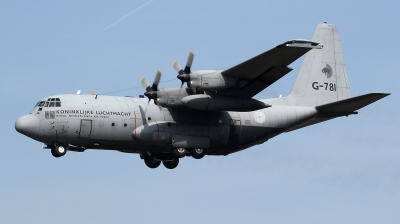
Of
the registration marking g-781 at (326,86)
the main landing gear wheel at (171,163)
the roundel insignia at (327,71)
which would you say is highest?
the roundel insignia at (327,71)

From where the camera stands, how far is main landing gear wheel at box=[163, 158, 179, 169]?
109ft

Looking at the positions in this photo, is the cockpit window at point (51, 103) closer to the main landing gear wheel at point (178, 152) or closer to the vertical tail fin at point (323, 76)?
the main landing gear wheel at point (178, 152)

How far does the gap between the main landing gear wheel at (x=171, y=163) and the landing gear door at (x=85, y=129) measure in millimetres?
4557

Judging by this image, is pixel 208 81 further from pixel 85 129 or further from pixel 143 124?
pixel 85 129

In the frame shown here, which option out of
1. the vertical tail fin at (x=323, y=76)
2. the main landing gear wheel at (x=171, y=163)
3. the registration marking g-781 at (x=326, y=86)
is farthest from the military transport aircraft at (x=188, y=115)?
the registration marking g-781 at (x=326, y=86)

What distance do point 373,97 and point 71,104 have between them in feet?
38.5

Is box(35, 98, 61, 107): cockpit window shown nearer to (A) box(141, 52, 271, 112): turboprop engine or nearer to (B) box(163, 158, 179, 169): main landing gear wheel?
(A) box(141, 52, 271, 112): turboprop engine

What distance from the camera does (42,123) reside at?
29422 mm

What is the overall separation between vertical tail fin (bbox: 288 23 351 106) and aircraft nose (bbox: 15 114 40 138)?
1133 cm

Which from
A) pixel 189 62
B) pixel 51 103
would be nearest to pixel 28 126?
pixel 51 103

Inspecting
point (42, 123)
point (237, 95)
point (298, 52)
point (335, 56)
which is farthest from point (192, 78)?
point (335, 56)

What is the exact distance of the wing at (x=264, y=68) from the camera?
91.1 feet

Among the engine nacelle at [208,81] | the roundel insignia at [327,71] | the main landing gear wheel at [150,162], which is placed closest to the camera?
the engine nacelle at [208,81]

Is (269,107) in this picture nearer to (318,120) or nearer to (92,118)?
(318,120)
